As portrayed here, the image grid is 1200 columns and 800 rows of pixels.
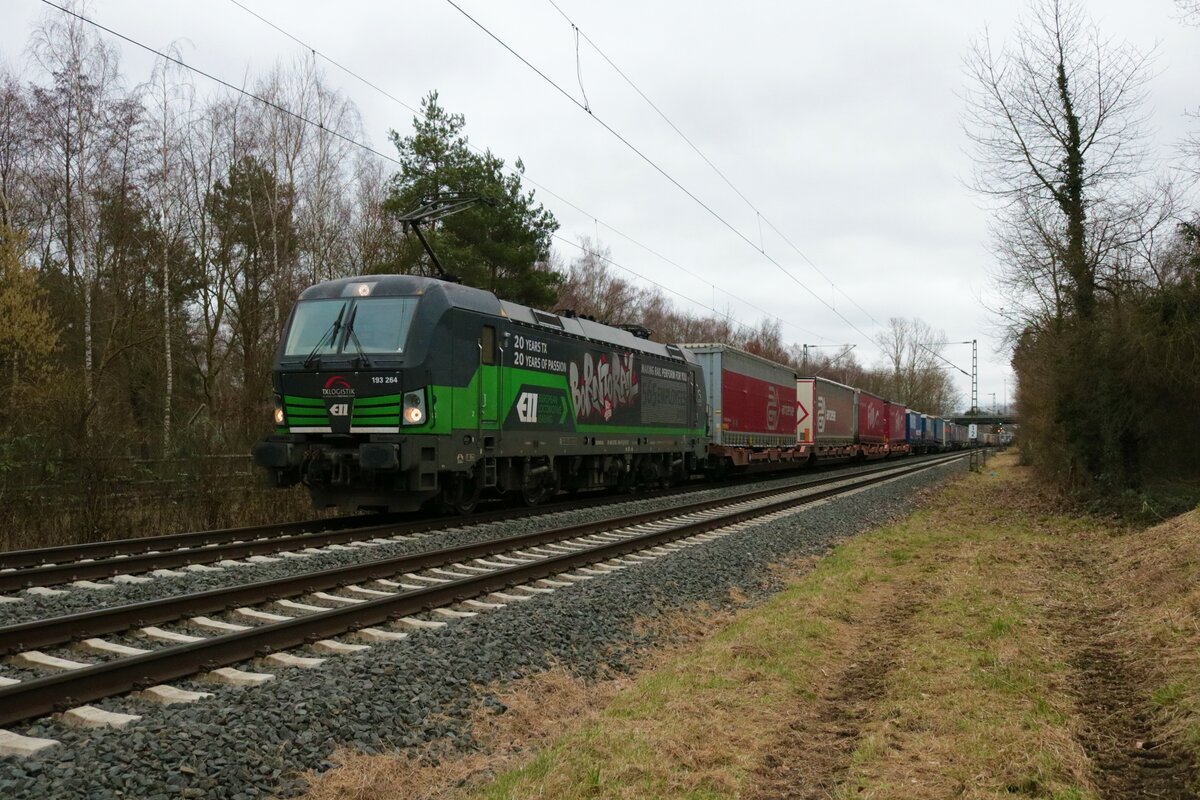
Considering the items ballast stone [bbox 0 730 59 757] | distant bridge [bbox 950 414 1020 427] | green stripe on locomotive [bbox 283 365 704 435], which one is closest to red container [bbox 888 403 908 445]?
green stripe on locomotive [bbox 283 365 704 435]

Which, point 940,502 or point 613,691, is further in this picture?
point 940,502

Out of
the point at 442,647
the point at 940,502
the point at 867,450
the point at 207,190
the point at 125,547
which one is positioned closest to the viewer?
the point at 442,647

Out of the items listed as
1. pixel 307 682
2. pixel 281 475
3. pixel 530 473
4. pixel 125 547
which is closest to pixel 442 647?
pixel 307 682

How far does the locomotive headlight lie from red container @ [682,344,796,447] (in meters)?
13.0

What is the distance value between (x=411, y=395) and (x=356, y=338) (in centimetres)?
124

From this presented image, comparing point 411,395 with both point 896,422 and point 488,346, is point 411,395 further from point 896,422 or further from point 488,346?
point 896,422

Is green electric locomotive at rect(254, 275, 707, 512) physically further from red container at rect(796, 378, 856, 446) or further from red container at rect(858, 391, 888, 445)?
red container at rect(858, 391, 888, 445)

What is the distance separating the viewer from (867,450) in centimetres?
4444

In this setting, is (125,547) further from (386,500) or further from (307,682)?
(307,682)

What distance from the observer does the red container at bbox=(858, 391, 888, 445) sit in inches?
1661

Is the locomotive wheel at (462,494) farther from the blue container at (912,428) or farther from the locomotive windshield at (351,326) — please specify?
the blue container at (912,428)

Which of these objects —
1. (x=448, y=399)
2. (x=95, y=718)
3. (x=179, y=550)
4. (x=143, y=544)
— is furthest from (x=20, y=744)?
(x=448, y=399)

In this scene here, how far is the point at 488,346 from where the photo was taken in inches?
526

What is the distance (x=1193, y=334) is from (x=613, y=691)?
44.9 feet
